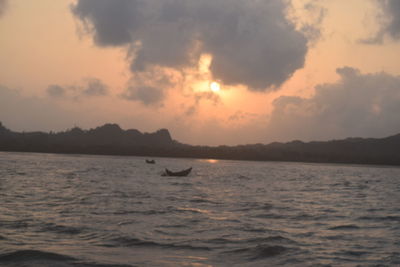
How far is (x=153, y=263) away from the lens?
43.6 feet

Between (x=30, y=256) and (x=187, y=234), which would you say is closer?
(x=30, y=256)

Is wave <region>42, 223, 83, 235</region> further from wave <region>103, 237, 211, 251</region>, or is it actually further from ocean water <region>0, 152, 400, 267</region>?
wave <region>103, 237, 211, 251</region>

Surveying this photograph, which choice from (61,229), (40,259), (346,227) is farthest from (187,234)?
(346,227)

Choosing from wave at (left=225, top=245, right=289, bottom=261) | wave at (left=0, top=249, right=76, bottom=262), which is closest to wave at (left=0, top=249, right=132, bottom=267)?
wave at (left=0, top=249, right=76, bottom=262)

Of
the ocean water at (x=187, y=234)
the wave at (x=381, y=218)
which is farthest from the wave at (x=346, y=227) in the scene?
the wave at (x=381, y=218)

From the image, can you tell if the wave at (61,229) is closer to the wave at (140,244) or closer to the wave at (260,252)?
the wave at (140,244)

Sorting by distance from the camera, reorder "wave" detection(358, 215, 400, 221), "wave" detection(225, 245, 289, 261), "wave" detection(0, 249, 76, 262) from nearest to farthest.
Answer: "wave" detection(0, 249, 76, 262) < "wave" detection(225, 245, 289, 261) < "wave" detection(358, 215, 400, 221)

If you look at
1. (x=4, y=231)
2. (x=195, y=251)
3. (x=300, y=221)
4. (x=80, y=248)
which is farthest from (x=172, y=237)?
(x=300, y=221)

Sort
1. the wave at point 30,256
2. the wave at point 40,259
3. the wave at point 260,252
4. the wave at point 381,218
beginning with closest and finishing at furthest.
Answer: the wave at point 40,259
the wave at point 30,256
the wave at point 260,252
the wave at point 381,218

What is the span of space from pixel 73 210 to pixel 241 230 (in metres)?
10.2

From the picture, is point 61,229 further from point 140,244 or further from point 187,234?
point 187,234

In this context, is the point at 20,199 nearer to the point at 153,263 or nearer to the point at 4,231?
the point at 4,231

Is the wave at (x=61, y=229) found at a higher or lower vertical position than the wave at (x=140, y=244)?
higher

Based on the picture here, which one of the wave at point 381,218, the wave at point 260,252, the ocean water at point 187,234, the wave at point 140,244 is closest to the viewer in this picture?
the ocean water at point 187,234
